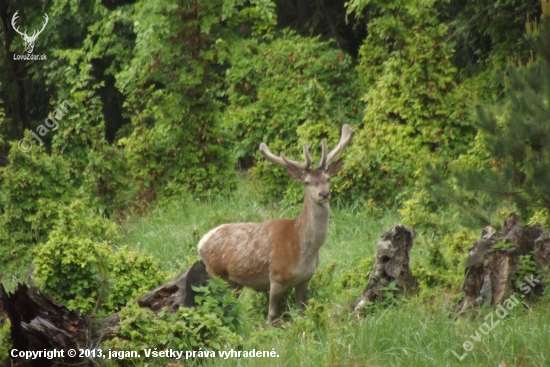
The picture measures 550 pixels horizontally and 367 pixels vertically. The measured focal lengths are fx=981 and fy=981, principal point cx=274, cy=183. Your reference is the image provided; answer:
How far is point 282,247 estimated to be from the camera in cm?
901

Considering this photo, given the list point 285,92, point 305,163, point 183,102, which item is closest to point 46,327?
point 305,163

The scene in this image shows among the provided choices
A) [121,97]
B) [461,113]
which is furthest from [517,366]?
[121,97]

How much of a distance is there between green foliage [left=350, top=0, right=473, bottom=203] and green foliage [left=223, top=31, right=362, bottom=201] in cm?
99

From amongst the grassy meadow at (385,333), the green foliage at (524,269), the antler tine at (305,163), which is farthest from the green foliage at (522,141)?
the antler tine at (305,163)

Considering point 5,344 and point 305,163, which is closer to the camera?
point 5,344

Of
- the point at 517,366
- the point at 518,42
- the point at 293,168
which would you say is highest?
the point at 518,42

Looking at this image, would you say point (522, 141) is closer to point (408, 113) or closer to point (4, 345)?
point (4, 345)

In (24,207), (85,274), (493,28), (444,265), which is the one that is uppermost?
(493,28)

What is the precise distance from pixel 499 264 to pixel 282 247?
2.18 m

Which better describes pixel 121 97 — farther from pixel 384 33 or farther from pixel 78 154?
pixel 384 33

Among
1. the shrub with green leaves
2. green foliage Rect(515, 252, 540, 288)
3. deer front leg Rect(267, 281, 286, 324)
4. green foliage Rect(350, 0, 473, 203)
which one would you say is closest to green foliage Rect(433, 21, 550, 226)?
green foliage Rect(515, 252, 540, 288)

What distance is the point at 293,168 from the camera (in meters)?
9.25

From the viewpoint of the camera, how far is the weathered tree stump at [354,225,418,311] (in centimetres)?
809

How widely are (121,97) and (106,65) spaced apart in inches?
29.9
